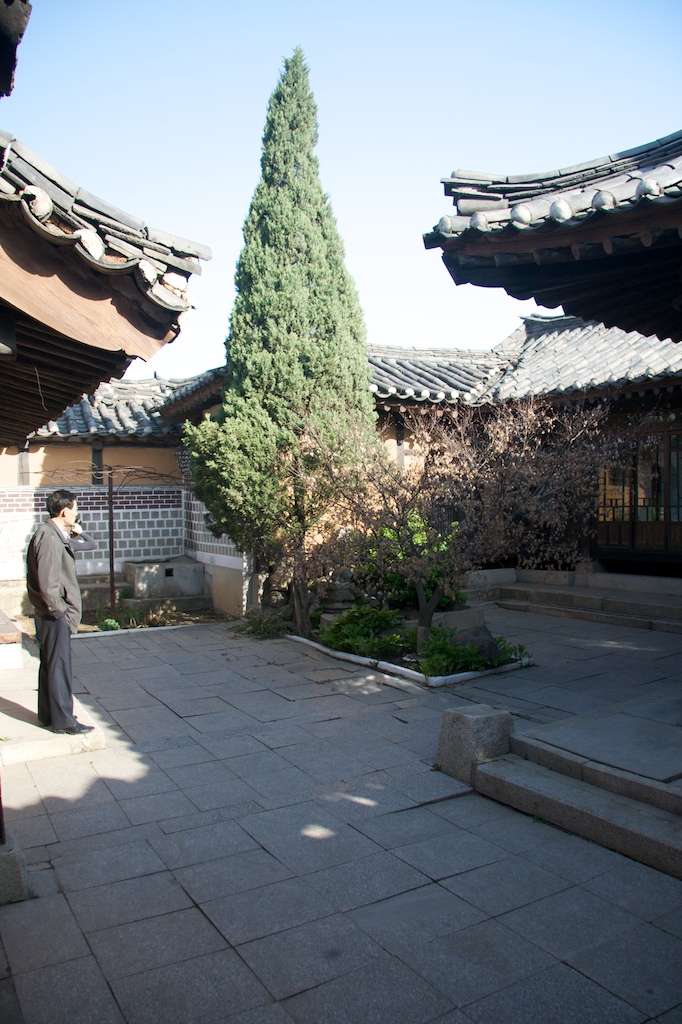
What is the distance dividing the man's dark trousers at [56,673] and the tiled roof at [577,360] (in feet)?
22.5

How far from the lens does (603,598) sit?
424 inches

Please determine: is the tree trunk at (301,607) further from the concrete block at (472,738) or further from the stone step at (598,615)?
the concrete block at (472,738)

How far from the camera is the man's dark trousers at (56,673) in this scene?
543 centimetres

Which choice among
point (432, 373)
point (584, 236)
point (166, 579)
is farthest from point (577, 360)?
point (584, 236)

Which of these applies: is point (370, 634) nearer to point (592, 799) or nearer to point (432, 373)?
point (592, 799)

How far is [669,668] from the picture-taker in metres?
7.64

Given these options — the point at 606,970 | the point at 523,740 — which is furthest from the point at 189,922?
the point at 523,740

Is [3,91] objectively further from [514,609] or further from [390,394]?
[514,609]

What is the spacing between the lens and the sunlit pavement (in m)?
2.69

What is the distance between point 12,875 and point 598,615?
8.86 meters

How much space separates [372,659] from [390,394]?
432 centimetres

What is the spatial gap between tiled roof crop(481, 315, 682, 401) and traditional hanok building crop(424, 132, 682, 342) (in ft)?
15.4

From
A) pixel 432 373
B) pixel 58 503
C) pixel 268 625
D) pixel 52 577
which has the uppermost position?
pixel 432 373

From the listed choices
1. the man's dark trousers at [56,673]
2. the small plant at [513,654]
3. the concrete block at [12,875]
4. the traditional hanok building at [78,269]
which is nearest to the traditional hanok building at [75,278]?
the traditional hanok building at [78,269]
